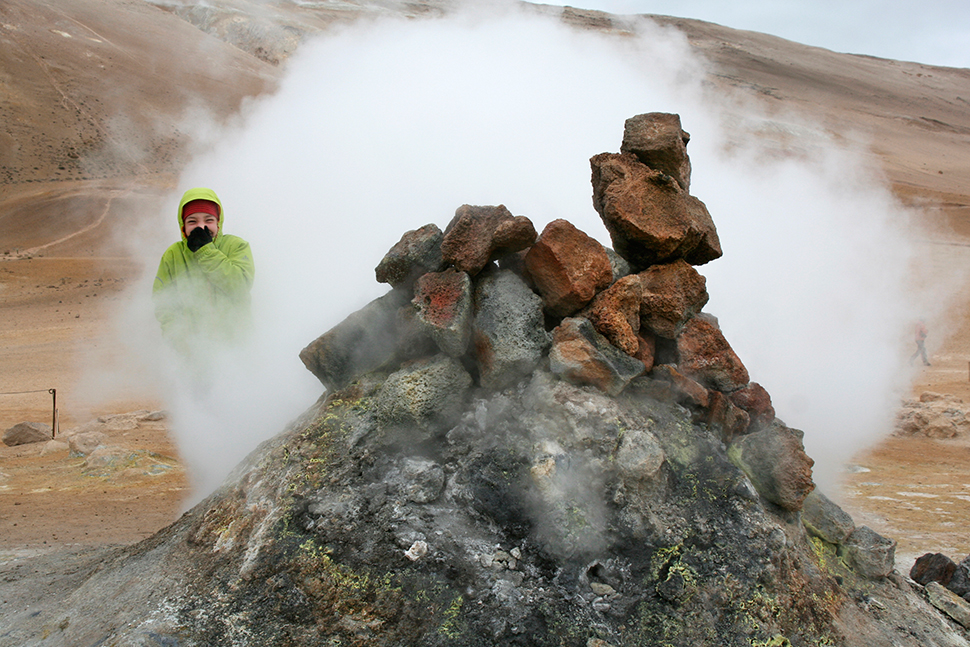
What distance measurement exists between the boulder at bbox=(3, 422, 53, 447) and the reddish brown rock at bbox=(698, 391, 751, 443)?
483 cm

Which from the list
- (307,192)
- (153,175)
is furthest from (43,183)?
(307,192)

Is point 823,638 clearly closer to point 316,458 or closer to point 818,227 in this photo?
point 316,458

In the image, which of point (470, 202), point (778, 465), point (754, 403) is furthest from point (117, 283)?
point (778, 465)

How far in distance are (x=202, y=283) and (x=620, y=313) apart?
5.83 ft

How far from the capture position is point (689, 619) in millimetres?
1829

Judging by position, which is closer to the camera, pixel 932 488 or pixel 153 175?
pixel 932 488

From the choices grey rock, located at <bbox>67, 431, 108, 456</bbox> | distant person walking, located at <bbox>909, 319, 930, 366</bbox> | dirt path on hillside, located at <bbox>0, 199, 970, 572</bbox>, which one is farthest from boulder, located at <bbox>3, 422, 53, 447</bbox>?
distant person walking, located at <bbox>909, 319, 930, 366</bbox>

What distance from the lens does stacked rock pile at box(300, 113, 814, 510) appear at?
89.1 inches

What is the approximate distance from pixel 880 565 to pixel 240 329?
260 centimetres

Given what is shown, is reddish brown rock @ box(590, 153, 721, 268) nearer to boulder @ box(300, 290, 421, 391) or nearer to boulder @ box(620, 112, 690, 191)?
boulder @ box(620, 112, 690, 191)

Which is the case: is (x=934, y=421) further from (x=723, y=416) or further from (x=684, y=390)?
(x=684, y=390)

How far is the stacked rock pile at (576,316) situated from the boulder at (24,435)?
3.73 m

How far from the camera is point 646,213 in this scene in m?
2.52

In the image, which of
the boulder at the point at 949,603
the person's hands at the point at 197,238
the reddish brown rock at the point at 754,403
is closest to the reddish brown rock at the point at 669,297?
the reddish brown rock at the point at 754,403
